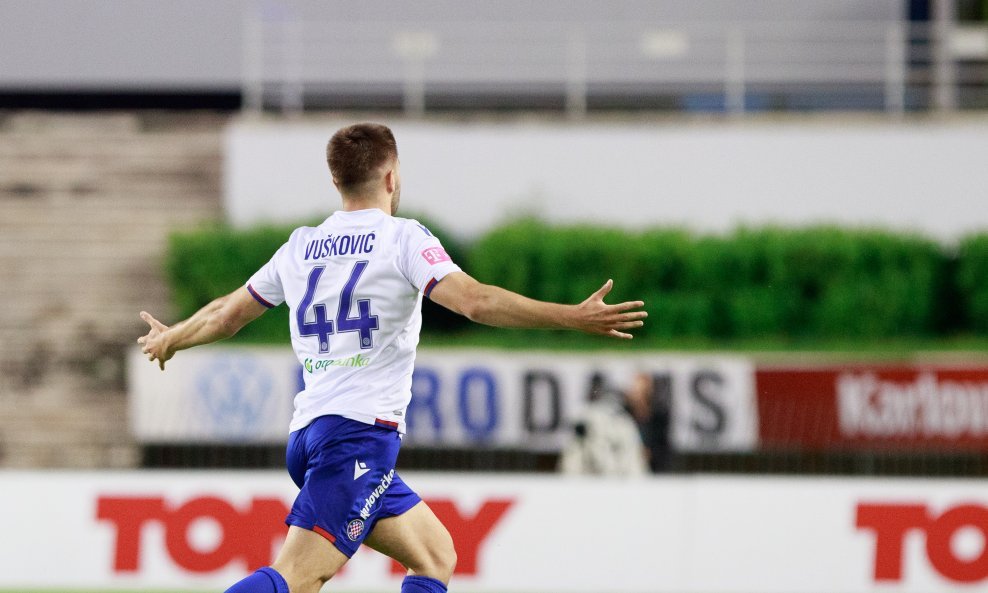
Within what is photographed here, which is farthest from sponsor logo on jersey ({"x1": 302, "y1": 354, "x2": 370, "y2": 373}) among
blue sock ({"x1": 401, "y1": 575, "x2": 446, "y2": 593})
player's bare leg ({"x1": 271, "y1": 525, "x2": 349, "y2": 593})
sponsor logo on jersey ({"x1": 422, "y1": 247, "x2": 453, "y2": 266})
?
blue sock ({"x1": 401, "y1": 575, "x2": 446, "y2": 593})

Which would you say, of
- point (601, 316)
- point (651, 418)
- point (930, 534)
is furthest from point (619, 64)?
point (601, 316)

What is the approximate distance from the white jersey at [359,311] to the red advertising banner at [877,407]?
39.9ft

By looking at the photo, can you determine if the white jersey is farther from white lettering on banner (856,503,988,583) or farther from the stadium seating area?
the stadium seating area

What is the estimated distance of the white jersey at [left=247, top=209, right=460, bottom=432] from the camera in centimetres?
498

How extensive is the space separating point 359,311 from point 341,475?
1.76 feet

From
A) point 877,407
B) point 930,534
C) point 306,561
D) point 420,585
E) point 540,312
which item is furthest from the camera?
point 877,407

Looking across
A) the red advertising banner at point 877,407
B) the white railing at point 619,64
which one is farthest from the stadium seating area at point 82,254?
the red advertising banner at point 877,407

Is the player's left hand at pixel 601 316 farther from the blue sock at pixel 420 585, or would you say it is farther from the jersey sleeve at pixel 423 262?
the blue sock at pixel 420 585

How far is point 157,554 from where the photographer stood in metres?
9.91

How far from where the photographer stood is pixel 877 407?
16.8 m

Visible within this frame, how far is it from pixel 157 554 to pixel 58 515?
74cm

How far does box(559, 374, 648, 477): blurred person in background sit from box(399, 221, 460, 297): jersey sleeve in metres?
9.61

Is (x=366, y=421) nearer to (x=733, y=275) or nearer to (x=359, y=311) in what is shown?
(x=359, y=311)

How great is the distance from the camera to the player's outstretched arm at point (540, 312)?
183 inches
